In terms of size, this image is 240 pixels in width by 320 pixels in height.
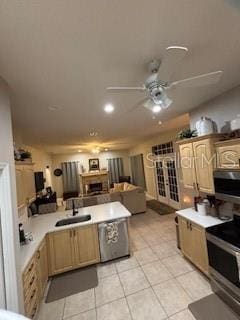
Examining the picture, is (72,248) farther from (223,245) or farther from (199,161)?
(199,161)

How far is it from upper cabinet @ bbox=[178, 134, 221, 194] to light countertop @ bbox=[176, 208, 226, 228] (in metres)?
0.42

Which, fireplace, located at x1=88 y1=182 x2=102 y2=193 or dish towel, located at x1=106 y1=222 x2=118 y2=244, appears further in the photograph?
fireplace, located at x1=88 y1=182 x2=102 y2=193

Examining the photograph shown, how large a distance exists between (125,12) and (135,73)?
70 cm

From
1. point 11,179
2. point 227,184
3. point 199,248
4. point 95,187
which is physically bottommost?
point 199,248

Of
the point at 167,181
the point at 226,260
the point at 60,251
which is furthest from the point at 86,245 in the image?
the point at 167,181

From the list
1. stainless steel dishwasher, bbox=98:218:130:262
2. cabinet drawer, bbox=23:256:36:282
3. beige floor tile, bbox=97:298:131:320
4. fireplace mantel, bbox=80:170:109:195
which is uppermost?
fireplace mantel, bbox=80:170:109:195

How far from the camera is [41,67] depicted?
4.97 ft

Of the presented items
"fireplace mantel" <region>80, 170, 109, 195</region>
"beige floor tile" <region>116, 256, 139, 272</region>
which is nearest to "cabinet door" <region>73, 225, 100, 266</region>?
"beige floor tile" <region>116, 256, 139, 272</region>

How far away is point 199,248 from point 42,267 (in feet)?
7.59

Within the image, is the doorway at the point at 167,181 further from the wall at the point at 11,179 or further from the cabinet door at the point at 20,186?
the wall at the point at 11,179

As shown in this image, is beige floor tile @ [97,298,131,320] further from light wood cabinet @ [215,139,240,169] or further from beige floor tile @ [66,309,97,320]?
light wood cabinet @ [215,139,240,169]

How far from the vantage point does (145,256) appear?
10.5 ft

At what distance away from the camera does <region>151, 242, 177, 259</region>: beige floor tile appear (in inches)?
125

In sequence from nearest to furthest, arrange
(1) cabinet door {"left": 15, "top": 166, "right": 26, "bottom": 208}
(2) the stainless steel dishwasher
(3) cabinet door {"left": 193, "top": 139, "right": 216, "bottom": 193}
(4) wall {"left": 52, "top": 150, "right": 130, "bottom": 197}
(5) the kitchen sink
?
(1) cabinet door {"left": 15, "top": 166, "right": 26, "bottom": 208} < (3) cabinet door {"left": 193, "top": 139, "right": 216, "bottom": 193} < (2) the stainless steel dishwasher < (5) the kitchen sink < (4) wall {"left": 52, "top": 150, "right": 130, "bottom": 197}
